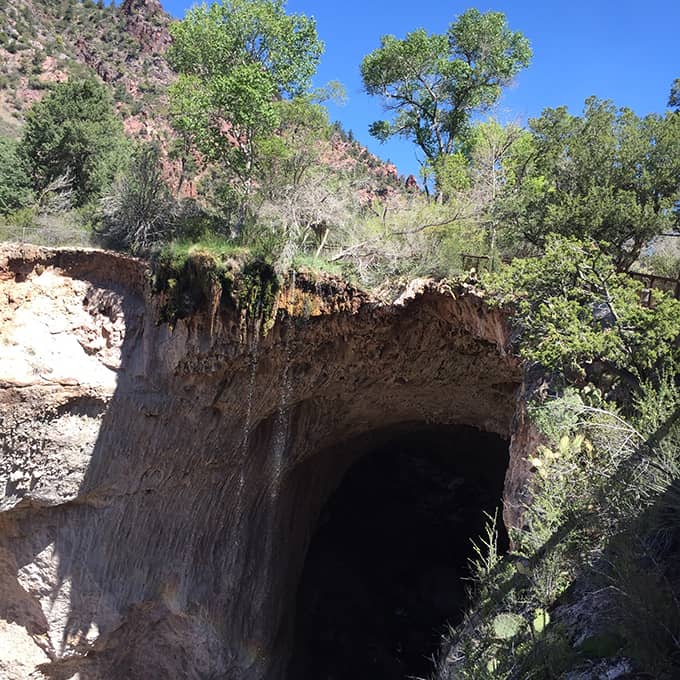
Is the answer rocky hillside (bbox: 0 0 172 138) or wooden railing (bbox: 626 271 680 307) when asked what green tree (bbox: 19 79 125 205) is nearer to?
wooden railing (bbox: 626 271 680 307)

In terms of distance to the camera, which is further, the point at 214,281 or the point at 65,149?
the point at 65,149

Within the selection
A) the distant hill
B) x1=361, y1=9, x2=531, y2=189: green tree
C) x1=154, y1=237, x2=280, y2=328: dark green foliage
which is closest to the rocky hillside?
the distant hill

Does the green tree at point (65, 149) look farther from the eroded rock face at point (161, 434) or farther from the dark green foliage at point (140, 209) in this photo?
the eroded rock face at point (161, 434)

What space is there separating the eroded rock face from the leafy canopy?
901cm

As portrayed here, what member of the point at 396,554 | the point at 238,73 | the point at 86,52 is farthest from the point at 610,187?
the point at 86,52

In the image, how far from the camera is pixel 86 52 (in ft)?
134

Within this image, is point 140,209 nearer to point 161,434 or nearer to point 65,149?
point 161,434

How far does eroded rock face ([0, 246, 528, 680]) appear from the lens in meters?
8.43

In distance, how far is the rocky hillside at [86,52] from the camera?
34000 millimetres

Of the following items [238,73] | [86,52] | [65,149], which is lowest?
[238,73]

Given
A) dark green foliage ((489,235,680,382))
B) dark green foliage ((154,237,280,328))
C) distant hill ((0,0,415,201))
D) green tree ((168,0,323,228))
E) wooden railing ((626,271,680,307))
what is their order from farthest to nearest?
distant hill ((0,0,415,201)) < green tree ((168,0,323,228)) < dark green foliage ((154,237,280,328)) < wooden railing ((626,271,680,307)) < dark green foliage ((489,235,680,382))

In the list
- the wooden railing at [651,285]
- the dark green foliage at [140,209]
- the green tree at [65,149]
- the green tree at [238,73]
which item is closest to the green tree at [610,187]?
the wooden railing at [651,285]

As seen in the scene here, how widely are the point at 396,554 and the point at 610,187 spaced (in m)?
11.9

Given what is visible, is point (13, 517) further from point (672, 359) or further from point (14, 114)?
point (14, 114)
